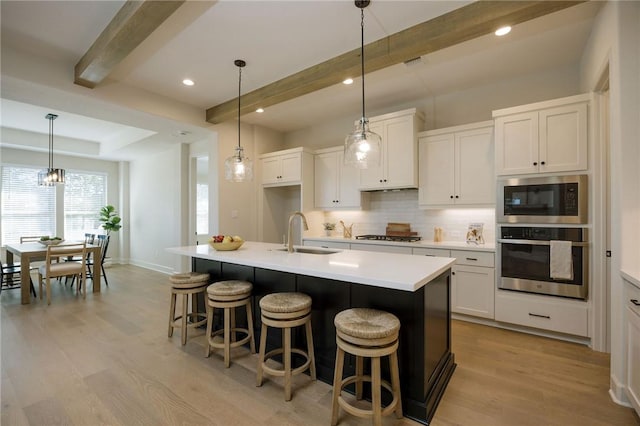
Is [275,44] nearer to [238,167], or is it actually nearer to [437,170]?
[238,167]

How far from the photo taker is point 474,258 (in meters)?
3.32

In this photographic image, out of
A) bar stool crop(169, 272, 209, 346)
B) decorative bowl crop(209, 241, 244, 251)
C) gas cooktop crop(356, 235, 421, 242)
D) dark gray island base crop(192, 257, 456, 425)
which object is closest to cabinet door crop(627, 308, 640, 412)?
dark gray island base crop(192, 257, 456, 425)

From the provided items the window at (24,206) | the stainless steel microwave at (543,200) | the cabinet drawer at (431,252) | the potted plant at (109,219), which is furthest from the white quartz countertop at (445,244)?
the window at (24,206)

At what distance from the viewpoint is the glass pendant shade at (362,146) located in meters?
2.39

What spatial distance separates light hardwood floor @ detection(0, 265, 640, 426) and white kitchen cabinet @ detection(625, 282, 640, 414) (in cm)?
19

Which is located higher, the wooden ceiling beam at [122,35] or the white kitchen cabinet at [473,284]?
the wooden ceiling beam at [122,35]

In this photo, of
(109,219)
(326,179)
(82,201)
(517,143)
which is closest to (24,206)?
Answer: (82,201)

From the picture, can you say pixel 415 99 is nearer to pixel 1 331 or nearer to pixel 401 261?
pixel 401 261

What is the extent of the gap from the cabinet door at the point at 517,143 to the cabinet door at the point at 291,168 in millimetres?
2786

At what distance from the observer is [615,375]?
78.4 inches

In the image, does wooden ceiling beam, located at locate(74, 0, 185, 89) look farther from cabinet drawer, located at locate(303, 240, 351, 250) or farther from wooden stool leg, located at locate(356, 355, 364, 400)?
cabinet drawer, located at locate(303, 240, 351, 250)

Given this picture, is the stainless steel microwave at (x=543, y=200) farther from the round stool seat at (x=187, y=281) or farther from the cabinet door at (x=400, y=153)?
the round stool seat at (x=187, y=281)

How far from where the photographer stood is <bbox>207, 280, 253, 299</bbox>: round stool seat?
2455 mm

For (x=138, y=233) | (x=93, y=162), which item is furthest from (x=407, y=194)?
(x=93, y=162)
